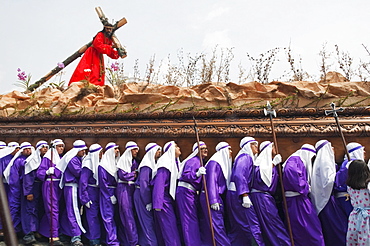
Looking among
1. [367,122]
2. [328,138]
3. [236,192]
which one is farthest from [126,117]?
[367,122]

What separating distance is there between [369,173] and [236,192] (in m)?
1.71

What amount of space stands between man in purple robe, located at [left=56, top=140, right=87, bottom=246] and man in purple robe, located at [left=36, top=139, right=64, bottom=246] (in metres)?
0.13

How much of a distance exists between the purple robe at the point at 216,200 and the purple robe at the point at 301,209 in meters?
0.92

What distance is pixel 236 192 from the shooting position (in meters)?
4.69

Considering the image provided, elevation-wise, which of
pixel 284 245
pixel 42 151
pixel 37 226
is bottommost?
Answer: pixel 284 245

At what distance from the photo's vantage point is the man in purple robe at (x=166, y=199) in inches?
196

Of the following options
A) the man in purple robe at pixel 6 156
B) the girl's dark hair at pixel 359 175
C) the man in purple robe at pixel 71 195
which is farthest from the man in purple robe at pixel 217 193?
the man in purple robe at pixel 6 156

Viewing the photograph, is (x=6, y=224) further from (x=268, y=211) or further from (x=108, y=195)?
(x=108, y=195)

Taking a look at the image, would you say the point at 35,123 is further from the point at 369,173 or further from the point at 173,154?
the point at 369,173

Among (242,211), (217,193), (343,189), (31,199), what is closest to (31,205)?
(31,199)

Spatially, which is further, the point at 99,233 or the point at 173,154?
the point at 99,233

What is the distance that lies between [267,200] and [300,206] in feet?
1.37

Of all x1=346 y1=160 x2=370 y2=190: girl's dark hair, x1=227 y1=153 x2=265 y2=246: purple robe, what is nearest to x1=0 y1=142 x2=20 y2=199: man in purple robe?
x1=227 y1=153 x2=265 y2=246: purple robe

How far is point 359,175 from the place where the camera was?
3.58 meters
